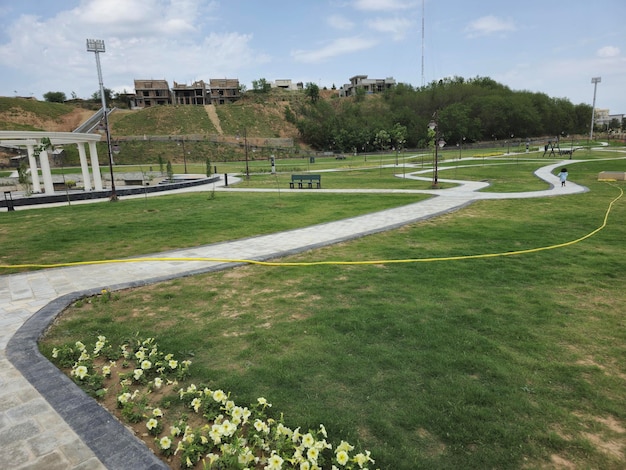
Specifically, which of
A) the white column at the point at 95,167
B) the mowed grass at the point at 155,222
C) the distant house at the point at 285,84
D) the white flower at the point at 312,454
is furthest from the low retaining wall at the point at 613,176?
the distant house at the point at 285,84

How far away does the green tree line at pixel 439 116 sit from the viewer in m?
87.9

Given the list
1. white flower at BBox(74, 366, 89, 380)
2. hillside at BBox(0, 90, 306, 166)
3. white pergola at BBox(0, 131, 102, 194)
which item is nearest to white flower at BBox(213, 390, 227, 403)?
white flower at BBox(74, 366, 89, 380)

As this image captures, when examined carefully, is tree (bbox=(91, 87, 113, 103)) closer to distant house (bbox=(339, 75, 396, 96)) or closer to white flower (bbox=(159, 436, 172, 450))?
distant house (bbox=(339, 75, 396, 96))

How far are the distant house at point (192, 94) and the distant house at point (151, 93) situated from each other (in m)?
2.60

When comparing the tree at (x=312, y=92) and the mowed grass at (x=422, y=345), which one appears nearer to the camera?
the mowed grass at (x=422, y=345)

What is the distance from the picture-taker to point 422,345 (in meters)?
5.16

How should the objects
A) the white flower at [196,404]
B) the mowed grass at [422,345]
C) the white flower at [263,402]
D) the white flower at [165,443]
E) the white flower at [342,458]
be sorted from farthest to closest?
the white flower at [196,404] → the white flower at [263,402] → the mowed grass at [422,345] → the white flower at [165,443] → the white flower at [342,458]

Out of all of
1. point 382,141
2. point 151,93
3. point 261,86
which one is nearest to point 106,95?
point 151,93

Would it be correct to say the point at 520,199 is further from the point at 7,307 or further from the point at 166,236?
the point at 7,307

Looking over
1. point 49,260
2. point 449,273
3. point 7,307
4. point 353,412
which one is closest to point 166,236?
point 49,260

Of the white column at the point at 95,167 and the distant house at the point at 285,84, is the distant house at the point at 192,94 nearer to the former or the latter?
the distant house at the point at 285,84

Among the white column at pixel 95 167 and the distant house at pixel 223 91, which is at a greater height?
the distant house at pixel 223 91

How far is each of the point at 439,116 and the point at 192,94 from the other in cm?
6911

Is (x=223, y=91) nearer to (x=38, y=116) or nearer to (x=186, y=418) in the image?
(x=38, y=116)
